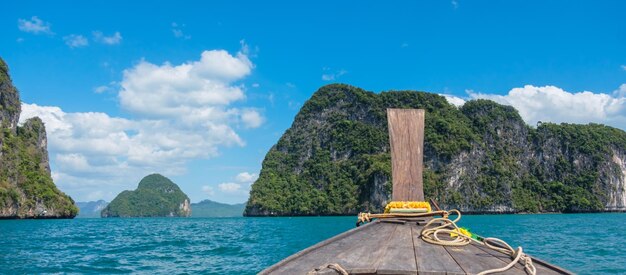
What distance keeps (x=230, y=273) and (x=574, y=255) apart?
34.5 ft

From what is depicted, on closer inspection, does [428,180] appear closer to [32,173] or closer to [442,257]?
[32,173]

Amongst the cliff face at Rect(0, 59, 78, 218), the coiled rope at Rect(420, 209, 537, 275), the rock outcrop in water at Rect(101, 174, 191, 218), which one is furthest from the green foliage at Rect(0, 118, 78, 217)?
the rock outcrop in water at Rect(101, 174, 191, 218)

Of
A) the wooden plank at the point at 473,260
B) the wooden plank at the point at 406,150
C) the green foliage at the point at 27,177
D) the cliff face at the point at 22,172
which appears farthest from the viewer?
the green foliage at the point at 27,177

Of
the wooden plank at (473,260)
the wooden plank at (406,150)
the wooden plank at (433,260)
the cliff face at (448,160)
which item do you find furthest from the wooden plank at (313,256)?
the cliff face at (448,160)

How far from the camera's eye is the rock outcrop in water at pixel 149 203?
163m

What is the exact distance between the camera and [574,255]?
15.7 metres

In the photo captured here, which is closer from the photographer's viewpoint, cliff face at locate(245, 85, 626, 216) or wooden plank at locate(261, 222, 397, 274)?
wooden plank at locate(261, 222, 397, 274)

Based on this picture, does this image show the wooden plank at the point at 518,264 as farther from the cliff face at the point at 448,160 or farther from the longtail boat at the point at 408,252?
the cliff face at the point at 448,160

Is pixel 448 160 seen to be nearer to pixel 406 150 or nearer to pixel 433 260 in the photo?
pixel 406 150

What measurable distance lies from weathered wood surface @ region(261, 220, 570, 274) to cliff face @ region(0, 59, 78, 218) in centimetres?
7281

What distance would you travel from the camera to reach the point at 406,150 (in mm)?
4516

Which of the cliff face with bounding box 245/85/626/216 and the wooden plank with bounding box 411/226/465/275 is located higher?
the cliff face with bounding box 245/85/626/216

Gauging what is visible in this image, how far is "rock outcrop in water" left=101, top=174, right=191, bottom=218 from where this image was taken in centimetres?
16300

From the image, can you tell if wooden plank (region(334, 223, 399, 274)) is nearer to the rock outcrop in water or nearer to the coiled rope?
the coiled rope
